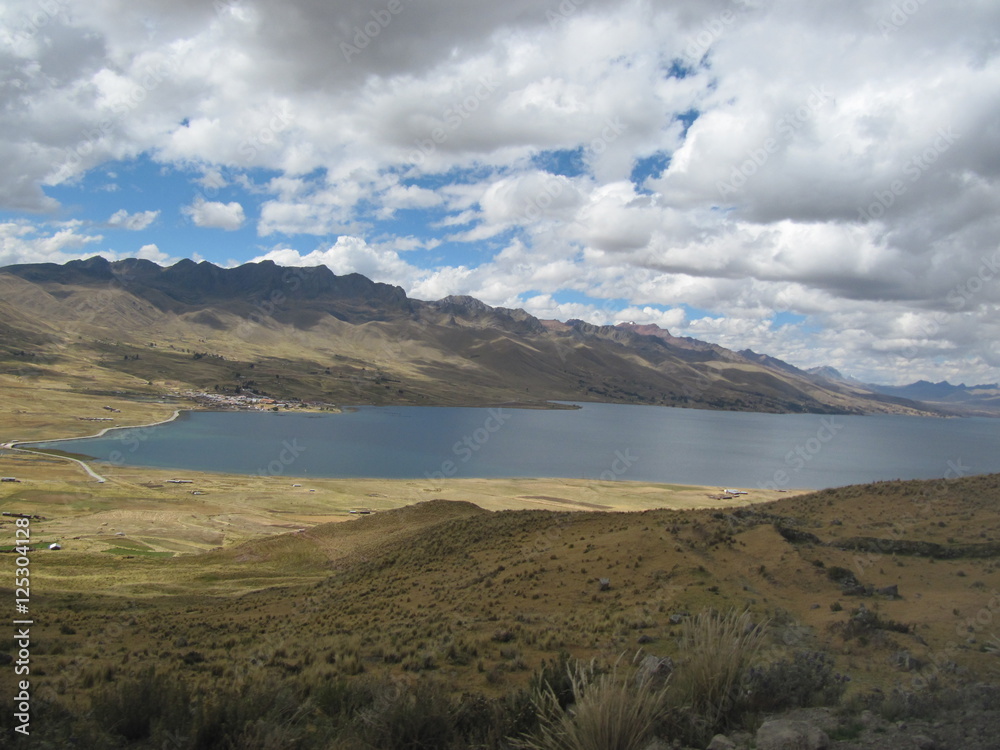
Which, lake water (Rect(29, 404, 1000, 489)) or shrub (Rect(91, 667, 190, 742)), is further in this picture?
lake water (Rect(29, 404, 1000, 489))

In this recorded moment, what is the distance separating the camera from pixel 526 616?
17656 millimetres

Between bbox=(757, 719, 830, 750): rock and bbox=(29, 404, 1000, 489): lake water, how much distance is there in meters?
95.9

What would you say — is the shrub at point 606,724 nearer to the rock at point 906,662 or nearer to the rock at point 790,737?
the rock at point 790,737

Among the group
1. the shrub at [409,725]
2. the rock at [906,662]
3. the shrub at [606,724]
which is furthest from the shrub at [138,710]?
the rock at [906,662]

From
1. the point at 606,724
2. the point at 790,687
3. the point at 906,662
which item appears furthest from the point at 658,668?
the point at 906,662

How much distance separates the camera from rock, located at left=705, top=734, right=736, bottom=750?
7.06m

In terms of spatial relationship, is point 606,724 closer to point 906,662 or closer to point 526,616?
point 906,662

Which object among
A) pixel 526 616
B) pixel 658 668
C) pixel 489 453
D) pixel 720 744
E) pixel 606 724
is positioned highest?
pixel 606 724

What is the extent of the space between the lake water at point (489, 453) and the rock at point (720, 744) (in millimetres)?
96062

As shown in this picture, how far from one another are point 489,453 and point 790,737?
4843 inches

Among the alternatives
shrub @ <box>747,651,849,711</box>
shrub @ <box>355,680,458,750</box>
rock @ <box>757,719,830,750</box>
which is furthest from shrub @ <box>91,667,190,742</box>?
shrub @ <box>747,651,849,711</box>

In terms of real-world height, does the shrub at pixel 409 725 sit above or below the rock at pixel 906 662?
above

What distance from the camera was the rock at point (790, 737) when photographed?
707 cm

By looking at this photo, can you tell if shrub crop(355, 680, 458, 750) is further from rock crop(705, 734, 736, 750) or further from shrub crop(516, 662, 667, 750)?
rock crop(705, 734, 736, 750)
